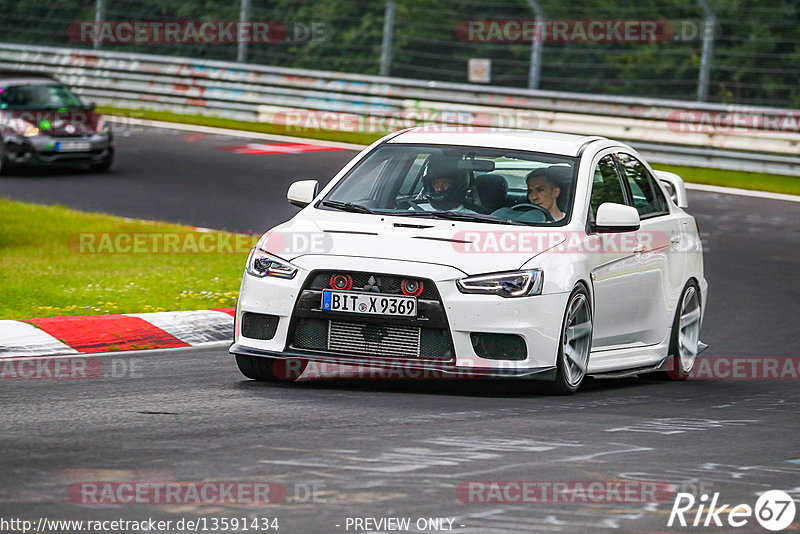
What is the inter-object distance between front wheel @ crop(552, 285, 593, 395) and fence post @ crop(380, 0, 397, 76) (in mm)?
17968

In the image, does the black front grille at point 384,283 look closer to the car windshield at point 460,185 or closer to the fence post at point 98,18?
the car windshield at point 460,185

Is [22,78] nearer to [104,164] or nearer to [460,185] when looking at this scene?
[104,164]

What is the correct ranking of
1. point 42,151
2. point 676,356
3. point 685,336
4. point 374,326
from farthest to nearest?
point 42,151 < point 685,336 < point 676,356 < point 374,326

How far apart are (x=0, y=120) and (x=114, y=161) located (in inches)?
83.6

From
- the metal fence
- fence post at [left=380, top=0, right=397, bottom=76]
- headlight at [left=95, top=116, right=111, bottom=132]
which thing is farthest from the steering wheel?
fence post at [left=380, top=0, right=397, bottom=76]

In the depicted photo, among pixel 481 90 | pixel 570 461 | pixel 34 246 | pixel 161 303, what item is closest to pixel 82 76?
pixel 481 90

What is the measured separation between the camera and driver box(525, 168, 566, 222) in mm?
9078

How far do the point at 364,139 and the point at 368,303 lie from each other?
18426 millimetres

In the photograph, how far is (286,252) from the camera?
8.45 meters

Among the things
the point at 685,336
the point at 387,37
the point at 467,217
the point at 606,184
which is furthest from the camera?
the point at 387,37

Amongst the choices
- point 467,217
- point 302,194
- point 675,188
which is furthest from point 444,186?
point 675,188

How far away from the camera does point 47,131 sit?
73.5ft

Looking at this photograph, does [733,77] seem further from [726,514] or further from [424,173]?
[726,514]

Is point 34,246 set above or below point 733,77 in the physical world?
below
